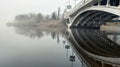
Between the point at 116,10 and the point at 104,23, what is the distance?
37025 millimetres

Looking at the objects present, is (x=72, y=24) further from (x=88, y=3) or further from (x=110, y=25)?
(x=88, y=3)

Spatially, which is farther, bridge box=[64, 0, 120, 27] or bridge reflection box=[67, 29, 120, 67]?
bridge box=[64, 0, 120, 27]

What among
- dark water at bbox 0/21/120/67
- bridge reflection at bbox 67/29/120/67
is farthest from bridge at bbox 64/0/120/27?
dark water at bbox 0/21/120/67

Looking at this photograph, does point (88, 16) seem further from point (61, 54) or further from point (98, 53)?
point (98, 53)

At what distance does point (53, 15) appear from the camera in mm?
128500

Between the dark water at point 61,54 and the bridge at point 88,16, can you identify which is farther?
the bridge at point 88,16

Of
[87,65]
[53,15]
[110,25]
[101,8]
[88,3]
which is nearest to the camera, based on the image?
[87,65]

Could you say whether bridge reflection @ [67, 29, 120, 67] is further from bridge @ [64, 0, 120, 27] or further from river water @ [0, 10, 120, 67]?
bridge @ [64, 0, 120, 27]

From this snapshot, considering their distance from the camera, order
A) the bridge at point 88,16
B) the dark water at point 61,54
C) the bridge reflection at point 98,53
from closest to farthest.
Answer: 1. the bridge reflection at point 98,53
2. the dark water at point 61,54
3. the bridge at point 88,16

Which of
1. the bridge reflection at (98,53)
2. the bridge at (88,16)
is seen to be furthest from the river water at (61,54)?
the bridge at (88,16)

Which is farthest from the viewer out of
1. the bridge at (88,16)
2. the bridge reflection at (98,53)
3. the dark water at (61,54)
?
the bridge at (88,16)

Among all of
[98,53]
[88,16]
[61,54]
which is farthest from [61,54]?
[88,16]

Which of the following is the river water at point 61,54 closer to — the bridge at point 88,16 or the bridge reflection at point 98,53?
the bridge reflection at point 98,53

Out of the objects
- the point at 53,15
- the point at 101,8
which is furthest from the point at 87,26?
Result: the point at 53,15
